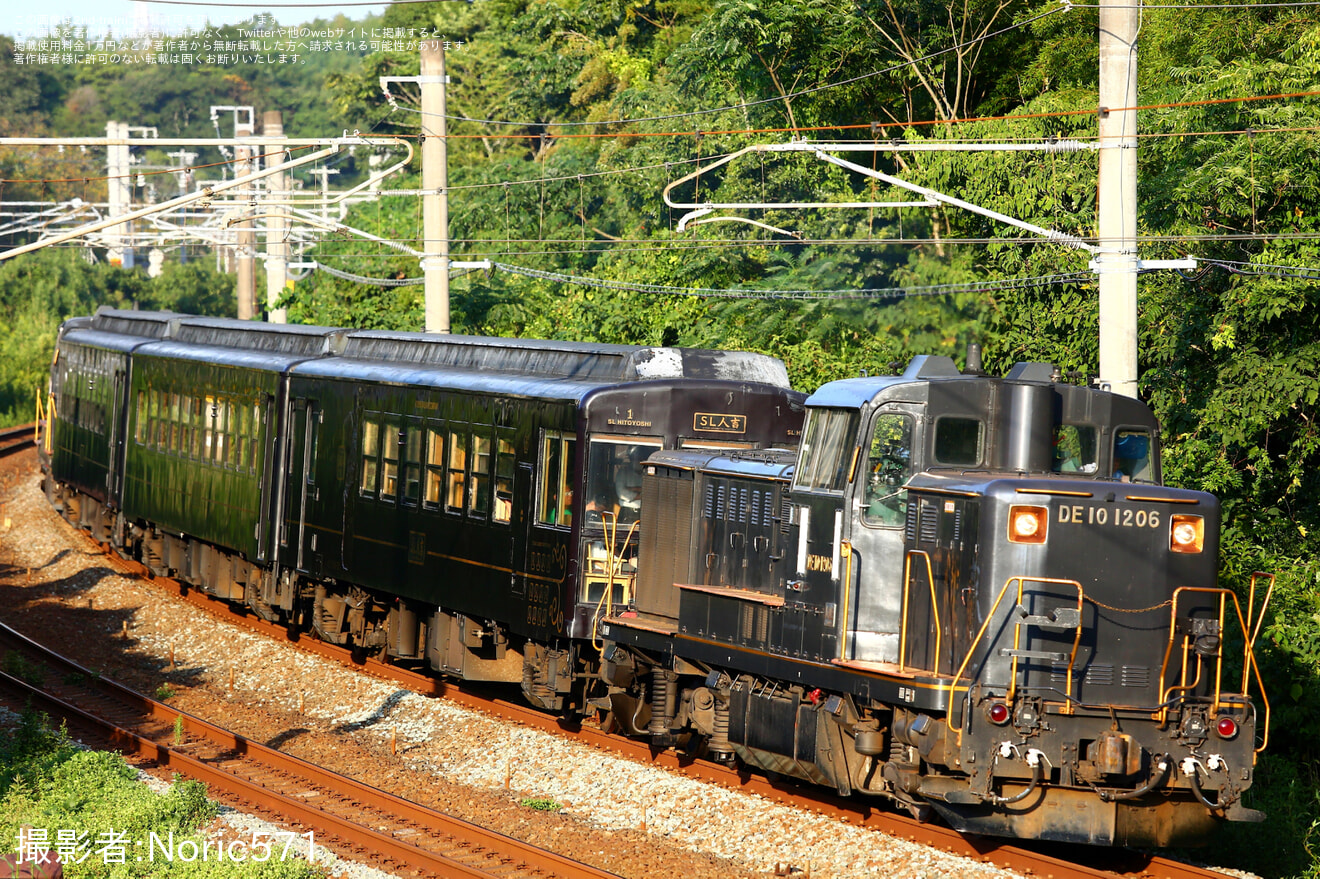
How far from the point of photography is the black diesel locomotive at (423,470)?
13.5 m

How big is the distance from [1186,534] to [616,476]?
5.53m

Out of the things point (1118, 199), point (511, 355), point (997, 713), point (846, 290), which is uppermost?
point (1118, 199)

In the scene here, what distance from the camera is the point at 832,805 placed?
11430mm

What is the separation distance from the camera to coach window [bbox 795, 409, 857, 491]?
34.2ft

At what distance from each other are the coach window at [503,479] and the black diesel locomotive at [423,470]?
0.02 m

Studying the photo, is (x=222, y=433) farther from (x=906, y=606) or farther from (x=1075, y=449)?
(x=1075, y=449)

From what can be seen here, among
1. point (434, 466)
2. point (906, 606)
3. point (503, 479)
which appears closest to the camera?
point (906, 606)

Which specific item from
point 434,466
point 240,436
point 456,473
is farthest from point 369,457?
point 240,436

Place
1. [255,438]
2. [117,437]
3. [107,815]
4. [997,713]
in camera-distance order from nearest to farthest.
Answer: [997,713] → [107,815] → [255,438] → [117,437]

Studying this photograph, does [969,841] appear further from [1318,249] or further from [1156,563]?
[1318,249]

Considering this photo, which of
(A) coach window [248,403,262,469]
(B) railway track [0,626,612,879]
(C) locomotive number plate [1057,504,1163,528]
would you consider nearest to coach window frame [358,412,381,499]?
(A) coach window [248,403,262,469]

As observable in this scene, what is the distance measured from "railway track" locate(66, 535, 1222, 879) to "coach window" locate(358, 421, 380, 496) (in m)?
2.32

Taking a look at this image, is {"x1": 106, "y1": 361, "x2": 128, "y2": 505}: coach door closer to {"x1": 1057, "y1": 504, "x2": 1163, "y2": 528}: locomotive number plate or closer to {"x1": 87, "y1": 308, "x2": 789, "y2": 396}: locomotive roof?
{"x1": 87, "y1": 308, "x2": 789, "y2": 396}: locomotive roof

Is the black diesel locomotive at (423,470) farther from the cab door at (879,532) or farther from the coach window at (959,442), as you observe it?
the coach window at (959,442)
